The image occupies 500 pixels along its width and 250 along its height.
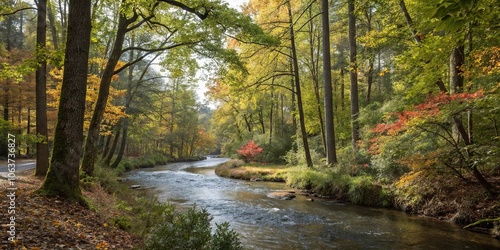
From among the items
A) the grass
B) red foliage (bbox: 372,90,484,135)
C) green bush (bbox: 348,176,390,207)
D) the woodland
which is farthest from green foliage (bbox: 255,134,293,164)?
red foliage (bbox: 372,90,484,135)

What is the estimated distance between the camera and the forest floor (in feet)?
12.1

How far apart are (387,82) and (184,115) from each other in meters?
26.8

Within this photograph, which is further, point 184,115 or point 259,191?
point 184,115

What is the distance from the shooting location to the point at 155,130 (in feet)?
121

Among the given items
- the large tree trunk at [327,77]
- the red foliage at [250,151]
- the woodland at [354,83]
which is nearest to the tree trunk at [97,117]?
the woodland at [354,83]

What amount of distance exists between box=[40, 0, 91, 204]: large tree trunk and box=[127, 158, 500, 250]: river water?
3.82 m

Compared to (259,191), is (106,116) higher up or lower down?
higher up

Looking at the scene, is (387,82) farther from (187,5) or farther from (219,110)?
(219,110)

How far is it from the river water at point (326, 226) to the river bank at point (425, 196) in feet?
1.43

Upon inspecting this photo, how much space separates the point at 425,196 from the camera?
8891mm

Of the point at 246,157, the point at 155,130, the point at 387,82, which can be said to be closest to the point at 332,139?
the point at 387,82

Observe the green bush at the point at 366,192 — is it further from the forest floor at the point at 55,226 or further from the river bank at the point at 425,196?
the forest floor at the point at 55,226

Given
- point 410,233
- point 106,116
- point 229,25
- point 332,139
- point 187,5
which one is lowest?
point 410,233

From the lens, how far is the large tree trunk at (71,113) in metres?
5.45
